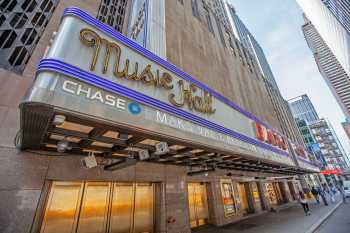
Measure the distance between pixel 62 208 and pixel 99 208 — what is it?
1408mm

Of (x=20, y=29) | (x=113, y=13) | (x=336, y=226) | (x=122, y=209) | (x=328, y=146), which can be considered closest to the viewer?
(x=20, y=29)

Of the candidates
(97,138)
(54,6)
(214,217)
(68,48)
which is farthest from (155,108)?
(214,217)

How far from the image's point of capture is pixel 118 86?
14.3ft

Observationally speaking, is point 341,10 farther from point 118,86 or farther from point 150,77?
point 118,86

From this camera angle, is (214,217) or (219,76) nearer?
(214,217)

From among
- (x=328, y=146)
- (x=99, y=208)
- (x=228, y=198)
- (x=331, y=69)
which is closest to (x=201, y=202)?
(x=228, y=198)

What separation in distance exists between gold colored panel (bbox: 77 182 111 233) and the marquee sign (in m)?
4.53

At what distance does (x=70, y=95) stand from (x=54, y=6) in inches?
327

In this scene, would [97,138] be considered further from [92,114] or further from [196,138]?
[196,138]

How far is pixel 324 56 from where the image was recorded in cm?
12950

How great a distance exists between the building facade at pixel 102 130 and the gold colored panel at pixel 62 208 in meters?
0.03

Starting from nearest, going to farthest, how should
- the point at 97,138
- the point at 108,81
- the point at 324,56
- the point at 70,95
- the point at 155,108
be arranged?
1. the point at 70,95
2. the point at 108,81
3. the point at 97,138
4. the point at 155,108
5. the point at 324,56

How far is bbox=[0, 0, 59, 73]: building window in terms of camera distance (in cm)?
639

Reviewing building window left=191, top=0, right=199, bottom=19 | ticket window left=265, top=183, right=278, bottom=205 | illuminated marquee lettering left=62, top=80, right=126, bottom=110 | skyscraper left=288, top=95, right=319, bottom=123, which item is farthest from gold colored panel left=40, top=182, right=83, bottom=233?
skyscraper left=288, top=95, right=319, bottom=123
